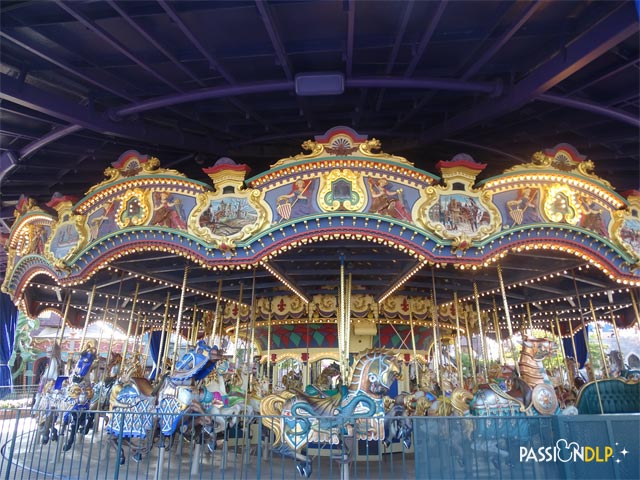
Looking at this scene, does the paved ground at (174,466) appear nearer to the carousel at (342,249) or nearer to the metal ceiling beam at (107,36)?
the carousel at (342,249)

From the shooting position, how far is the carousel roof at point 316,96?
6242 mm

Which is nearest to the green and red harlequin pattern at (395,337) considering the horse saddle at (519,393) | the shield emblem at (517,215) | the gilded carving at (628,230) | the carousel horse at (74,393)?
the horse saddle at (519,393)

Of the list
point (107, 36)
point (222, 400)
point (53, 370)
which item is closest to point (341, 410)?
point (222, 400)

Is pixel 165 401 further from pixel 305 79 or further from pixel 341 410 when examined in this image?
pixel 305 79

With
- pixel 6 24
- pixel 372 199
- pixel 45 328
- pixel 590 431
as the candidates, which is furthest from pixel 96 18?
pixel 45 328

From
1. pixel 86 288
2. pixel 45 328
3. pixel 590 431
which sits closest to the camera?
pixel 590 431

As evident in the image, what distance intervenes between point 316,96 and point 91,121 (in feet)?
13.8

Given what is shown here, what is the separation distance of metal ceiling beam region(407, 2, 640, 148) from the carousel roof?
3 centimetres

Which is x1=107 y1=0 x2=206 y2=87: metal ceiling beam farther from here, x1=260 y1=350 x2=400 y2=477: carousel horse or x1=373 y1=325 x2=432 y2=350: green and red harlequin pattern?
x1=373 y1=325 x2=432 y2=350: green and red harlequin pattern

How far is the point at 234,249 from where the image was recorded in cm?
653

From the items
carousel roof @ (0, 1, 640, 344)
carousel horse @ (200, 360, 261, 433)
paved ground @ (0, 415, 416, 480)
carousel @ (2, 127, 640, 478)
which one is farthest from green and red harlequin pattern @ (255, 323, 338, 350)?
paved ground @ (0, 415, 416, 480)

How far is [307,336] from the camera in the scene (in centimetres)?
1063

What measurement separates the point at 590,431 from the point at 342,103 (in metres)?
7.03

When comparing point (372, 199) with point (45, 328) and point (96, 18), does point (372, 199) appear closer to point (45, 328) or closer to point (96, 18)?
point (96, 18)
